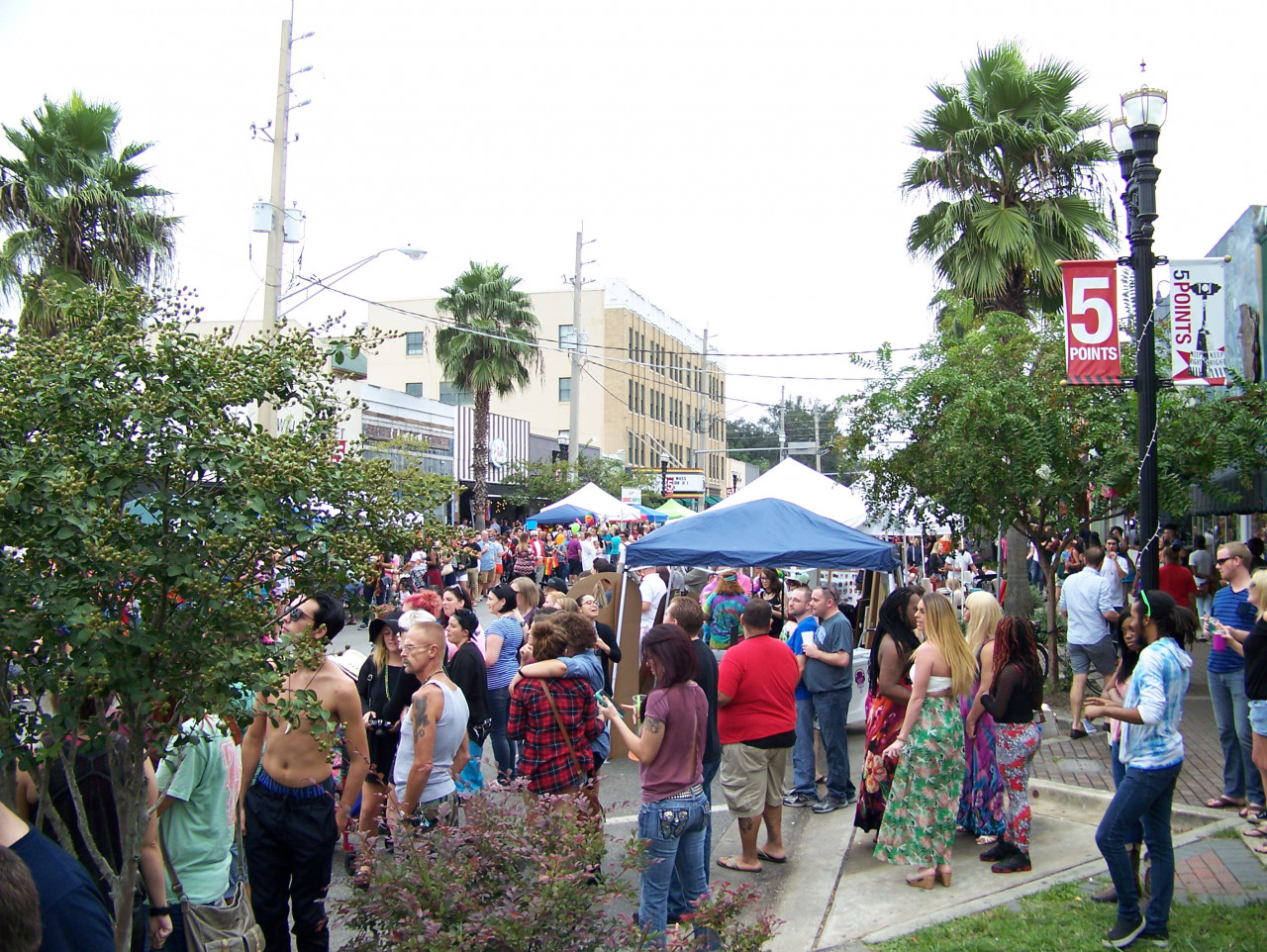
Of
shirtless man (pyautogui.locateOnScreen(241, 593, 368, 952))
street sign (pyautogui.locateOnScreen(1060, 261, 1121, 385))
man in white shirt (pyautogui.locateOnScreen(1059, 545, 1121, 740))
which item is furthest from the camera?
man in white shirt (pyautogui.locateOnScreen(1059, 545, 1121, 740))

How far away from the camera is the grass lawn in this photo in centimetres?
509

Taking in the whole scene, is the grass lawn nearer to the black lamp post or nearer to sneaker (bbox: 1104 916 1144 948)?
sneaker (bbox: 1104 916 1144 948)

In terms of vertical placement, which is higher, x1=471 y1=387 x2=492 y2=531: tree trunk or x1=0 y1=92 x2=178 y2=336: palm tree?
x1=0 y1=92 x2=178 y2=336: palm tree

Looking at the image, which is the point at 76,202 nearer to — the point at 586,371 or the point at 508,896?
the point at 508,896

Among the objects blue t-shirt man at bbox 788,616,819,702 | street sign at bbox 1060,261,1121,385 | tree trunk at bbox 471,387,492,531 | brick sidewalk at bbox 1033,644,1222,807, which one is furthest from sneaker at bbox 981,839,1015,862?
tree trunk at bbox 471,387,492,531

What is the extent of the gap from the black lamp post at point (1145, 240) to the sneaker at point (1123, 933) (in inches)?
126

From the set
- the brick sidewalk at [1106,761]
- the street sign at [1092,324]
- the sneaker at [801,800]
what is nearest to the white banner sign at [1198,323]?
the street sign at [1092,324]

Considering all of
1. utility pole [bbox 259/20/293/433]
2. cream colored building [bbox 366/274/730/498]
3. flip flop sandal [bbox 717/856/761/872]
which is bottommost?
flip flop sandal [bbox 717/856/761/872]

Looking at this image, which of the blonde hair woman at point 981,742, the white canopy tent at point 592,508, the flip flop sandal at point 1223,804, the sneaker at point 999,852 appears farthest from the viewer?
the white canopy tent at point 592,508

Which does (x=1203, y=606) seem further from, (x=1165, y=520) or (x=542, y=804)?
(x=542, y=804)

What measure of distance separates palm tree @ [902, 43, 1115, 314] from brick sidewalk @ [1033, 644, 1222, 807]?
7995 mm

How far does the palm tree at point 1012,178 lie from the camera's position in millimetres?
16422

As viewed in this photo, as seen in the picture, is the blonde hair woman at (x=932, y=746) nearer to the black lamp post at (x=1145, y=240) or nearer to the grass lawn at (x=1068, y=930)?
the grass lawn at (x=1068, y=930)

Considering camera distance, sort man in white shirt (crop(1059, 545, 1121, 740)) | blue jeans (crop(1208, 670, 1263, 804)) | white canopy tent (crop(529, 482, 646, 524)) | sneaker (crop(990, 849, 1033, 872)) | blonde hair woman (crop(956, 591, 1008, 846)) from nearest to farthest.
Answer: sneaker (crop(990, 849, 1033, 872)) → blonde hair woman (crop(956, 591, 1008, 846)) → blue jeans (crop(1208, 670, 1263, 804)) → man in white shirt (crop(1059, 545, 1121, 740)) → white canopy tent (crop(529, 482, 646, 524))
